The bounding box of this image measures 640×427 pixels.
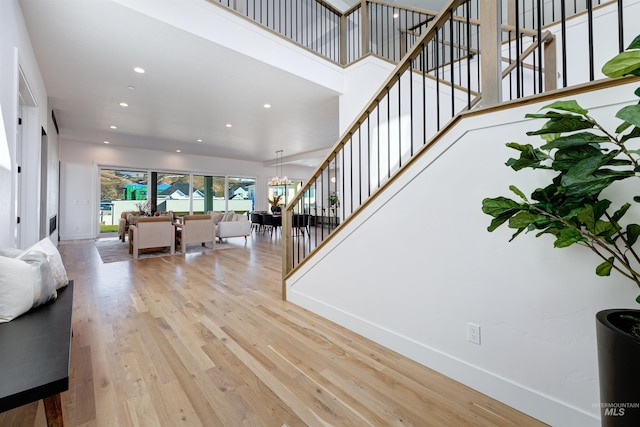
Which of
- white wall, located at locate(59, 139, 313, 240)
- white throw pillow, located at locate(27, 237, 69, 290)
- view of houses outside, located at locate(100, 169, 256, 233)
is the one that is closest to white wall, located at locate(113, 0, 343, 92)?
white throw pillow, located at locate(27, 237, 69, 290)

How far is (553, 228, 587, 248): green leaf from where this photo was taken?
1041mm

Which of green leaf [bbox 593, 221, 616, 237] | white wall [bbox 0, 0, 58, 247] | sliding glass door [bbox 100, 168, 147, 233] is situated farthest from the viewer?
sliding glass door [bbox 100, 168, 147, 233]

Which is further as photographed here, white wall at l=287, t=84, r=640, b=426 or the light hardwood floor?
the light hardwood floor

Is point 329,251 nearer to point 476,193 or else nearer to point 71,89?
point 476,193

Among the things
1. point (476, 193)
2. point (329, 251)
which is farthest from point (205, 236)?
point (476, 193)

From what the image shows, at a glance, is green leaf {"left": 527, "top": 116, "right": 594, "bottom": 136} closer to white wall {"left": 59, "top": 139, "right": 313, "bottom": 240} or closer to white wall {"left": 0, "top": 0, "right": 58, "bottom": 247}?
white wall {"left": 0, "top": 0, "right": 58, "bottom": 247}

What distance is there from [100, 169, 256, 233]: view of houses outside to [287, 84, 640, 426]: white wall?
30.0 ft

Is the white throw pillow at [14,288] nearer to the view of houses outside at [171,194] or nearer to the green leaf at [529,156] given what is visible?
the green leaf at [529,156]

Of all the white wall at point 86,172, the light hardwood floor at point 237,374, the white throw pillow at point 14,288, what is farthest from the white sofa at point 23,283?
the white wall at point 86,172

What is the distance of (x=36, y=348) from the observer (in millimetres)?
1263

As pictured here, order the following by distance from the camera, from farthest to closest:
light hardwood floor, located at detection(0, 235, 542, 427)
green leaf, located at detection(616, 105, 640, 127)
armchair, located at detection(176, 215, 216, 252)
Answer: armchair, located at detection(176, 215, 216, 252) → light hardwood floor, located at detection(0, 235, 542, 427) → green leaf, located at detection(616, 105, 640, 127)

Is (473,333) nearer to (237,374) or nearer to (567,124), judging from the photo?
(567,124)

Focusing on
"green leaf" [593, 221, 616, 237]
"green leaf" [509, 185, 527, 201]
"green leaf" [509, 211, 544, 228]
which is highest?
"green leaf" [509, 185, 527, 201]

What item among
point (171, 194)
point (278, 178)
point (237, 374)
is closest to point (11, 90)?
point (237, 374)
